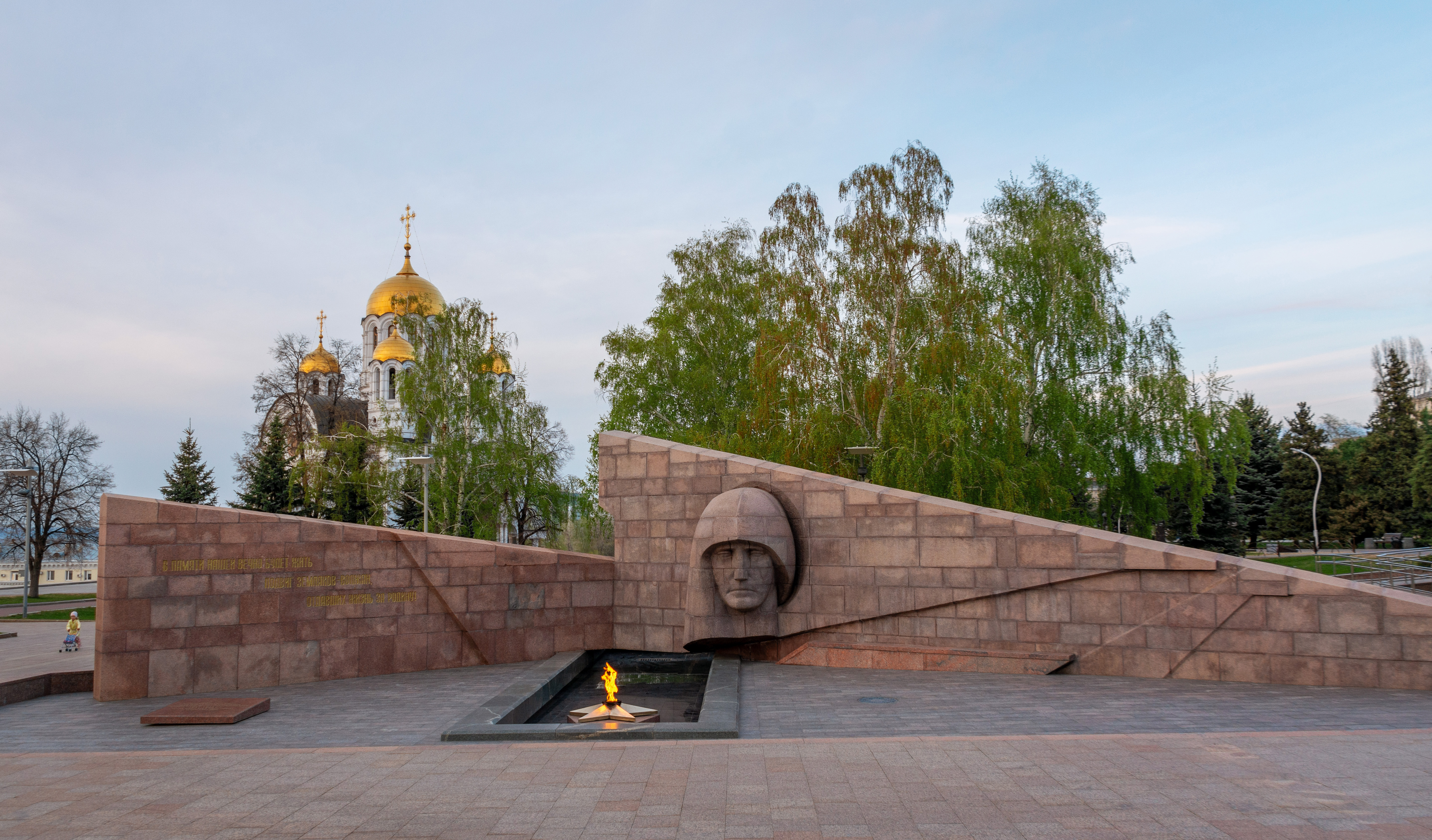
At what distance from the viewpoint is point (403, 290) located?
50.3 meters

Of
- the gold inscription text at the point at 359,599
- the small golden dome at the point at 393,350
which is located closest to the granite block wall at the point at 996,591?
the gold inscription text at the point at 359,599

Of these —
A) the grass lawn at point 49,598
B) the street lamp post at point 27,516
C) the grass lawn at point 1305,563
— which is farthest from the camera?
the grass lawn at point 49,598

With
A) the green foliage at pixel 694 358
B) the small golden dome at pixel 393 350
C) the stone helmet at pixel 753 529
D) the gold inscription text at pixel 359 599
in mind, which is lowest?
the gold inscription text at pixel 359 599

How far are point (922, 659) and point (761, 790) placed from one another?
5582 mm

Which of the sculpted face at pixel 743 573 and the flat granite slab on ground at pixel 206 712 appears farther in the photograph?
the sculpted face at pixel 743 573

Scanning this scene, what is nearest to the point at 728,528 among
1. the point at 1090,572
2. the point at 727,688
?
the point at 727,688

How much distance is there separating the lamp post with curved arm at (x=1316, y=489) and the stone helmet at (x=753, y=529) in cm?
3130

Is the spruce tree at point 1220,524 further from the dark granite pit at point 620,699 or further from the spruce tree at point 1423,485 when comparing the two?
the dark granite pit at point 620,699

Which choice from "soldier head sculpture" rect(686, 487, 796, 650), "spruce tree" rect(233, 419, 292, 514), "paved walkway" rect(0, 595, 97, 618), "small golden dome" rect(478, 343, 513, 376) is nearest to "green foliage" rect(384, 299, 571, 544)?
"small golden dome" rect(478, 343, 513, 376)

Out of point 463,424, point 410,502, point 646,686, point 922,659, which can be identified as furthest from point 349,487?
point 922,659

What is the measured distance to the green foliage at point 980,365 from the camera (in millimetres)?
19609

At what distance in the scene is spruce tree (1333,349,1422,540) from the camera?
4000 centimetres

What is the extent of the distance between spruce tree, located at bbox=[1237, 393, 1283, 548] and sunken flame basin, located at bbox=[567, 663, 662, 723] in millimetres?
39023

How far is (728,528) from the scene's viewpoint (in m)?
11.4
